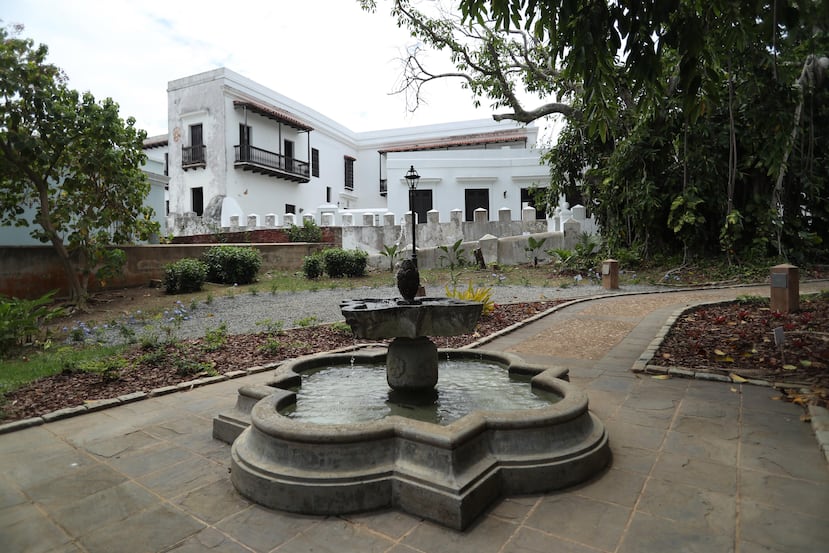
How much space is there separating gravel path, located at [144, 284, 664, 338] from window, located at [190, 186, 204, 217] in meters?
17.4

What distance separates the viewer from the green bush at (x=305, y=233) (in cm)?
1986

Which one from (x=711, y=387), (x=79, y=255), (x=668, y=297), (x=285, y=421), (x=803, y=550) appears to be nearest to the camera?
(x=803, y=550)

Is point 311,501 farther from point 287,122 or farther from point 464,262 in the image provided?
point 287,122

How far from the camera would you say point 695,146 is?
12.7 metres

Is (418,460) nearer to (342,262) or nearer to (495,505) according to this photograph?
(495,505)

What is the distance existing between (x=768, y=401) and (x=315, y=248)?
15.2m

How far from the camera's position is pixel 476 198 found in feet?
90.6

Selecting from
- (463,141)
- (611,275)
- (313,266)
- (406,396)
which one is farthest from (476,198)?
(406,396)

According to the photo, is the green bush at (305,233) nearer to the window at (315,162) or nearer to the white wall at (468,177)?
the white wall at (468,177)

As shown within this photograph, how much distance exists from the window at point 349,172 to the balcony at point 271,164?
4677 mm

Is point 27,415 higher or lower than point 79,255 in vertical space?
lower

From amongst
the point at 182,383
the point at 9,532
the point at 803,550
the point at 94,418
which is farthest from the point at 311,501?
the point at 182,383

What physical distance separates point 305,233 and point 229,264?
6.85 meters

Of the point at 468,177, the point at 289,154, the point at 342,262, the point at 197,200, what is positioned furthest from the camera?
the point at 289,154
